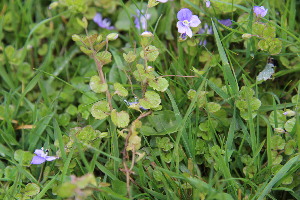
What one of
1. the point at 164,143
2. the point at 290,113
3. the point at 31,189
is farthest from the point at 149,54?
the point at 31,189

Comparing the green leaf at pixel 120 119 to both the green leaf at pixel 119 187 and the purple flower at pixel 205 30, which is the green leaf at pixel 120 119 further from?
the purple flower at pixel 205 30

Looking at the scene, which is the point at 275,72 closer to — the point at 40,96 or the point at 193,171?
the point at 193,171

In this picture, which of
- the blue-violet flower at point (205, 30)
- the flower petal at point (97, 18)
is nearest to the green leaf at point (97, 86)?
the blue-violet flower at point (205, 30)

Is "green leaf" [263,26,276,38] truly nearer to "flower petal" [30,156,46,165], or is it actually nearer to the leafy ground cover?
the leafy ground cover

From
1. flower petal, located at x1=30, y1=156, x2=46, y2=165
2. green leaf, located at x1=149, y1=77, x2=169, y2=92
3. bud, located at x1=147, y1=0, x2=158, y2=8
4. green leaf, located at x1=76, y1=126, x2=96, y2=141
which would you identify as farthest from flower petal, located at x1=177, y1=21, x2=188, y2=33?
flower petal, located at x1=30, y1=156, x2=46, y2=165

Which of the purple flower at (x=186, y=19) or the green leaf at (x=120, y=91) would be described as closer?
the green leaf at (x=120, y=91)

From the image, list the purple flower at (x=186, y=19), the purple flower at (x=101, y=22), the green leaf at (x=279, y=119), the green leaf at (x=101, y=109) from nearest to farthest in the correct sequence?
the green leaf at (x=101, y=109) < the green leaf at (x=279, y=119) < the purple flower at (x=186, y=19) < the purple flower at (x=101, y=22)
